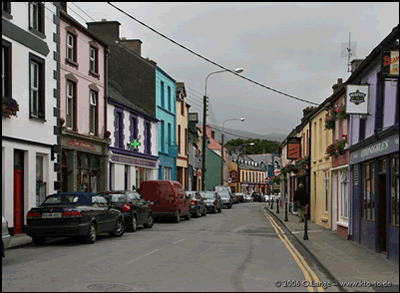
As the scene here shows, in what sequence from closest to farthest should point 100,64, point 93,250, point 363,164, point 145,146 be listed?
point 93,250, point 363,164, point 100,64, point 145,146

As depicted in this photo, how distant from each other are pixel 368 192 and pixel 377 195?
1538 millimetres

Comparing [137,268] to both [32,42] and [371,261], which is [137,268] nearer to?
[371,261]

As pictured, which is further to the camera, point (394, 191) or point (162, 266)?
point (394, 191)

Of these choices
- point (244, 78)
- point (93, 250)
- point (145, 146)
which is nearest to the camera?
point (93, 250)

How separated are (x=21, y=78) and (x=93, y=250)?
8746 mm

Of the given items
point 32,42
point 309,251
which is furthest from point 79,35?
point 309,251

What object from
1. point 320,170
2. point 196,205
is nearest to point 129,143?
point 196,205

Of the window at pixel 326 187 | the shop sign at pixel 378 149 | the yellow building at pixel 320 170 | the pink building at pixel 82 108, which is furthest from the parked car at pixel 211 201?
the shop sign at pixel 378 149

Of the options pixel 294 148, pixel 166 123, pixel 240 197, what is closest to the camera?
pixel 294 148

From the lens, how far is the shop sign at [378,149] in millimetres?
11784

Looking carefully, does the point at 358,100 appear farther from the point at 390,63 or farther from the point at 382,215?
the point at 390,63

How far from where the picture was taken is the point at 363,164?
15727 millimetres

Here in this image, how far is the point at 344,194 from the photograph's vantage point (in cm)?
1961

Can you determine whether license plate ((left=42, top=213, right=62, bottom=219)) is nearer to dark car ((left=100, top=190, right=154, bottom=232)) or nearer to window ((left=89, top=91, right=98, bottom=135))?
dark car ((left=100, top=190, right=154, bottom=232))
